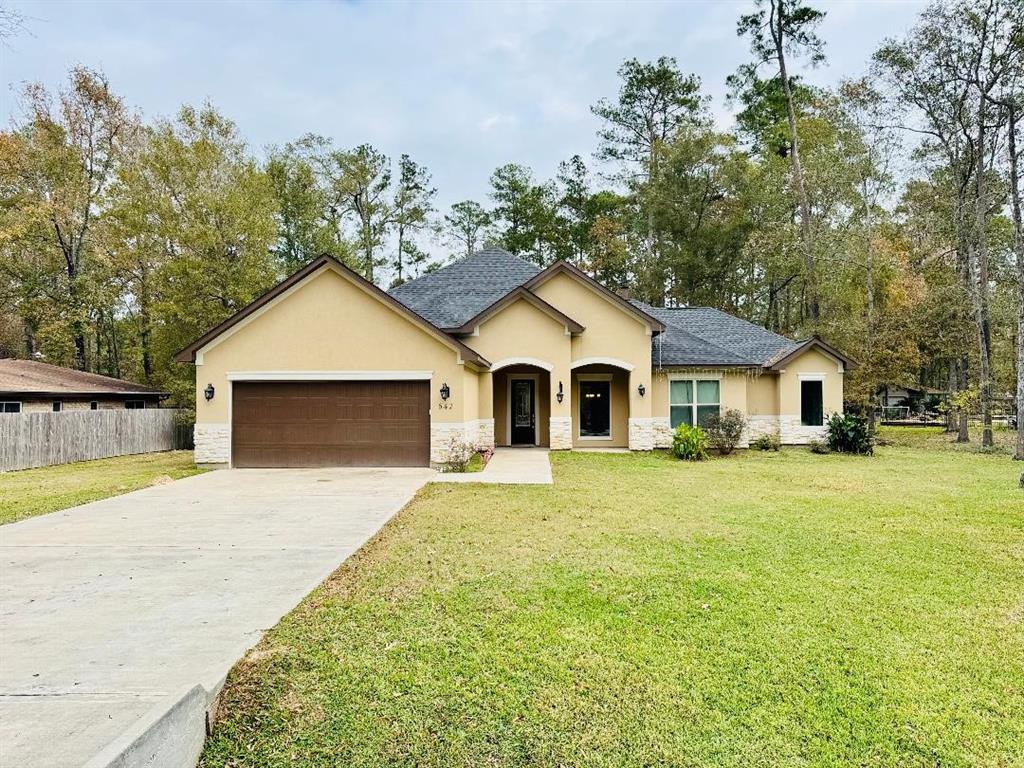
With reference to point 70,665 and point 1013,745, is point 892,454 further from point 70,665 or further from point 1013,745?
point 70,665

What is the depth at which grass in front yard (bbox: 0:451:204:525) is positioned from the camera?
929 centimetres

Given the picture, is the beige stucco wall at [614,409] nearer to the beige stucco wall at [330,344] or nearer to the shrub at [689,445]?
the shrub at [689,445]

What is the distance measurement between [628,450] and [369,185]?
2403cm

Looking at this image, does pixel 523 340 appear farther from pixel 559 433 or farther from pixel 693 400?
pixel 693 400

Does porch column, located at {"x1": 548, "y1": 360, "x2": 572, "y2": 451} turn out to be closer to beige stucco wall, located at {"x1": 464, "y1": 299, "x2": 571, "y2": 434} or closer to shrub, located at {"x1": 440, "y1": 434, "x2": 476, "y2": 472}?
beige stucco wall, located at {"x1": 464, "y1": 299, "x2": 571, "y2": 434}

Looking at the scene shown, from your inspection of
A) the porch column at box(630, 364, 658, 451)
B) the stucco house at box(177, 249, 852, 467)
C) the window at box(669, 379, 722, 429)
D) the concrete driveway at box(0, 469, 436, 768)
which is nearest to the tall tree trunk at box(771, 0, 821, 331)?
the stucco house at box(177, 249, 852, 467)

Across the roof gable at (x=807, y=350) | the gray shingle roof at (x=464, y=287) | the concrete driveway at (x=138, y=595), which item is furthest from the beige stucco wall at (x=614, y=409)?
the concrete driveway at (x=138, y=595)

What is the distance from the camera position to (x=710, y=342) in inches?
754

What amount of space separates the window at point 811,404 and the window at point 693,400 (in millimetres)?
3075

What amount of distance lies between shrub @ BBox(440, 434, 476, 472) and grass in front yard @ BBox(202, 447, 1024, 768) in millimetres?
5774

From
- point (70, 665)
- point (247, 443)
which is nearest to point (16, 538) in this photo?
point (70, 665)

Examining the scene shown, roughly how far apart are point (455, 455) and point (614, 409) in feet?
21.6

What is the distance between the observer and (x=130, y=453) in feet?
61.2

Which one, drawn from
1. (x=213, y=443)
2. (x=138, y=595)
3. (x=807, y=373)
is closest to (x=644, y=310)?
(x=807, y=373)
